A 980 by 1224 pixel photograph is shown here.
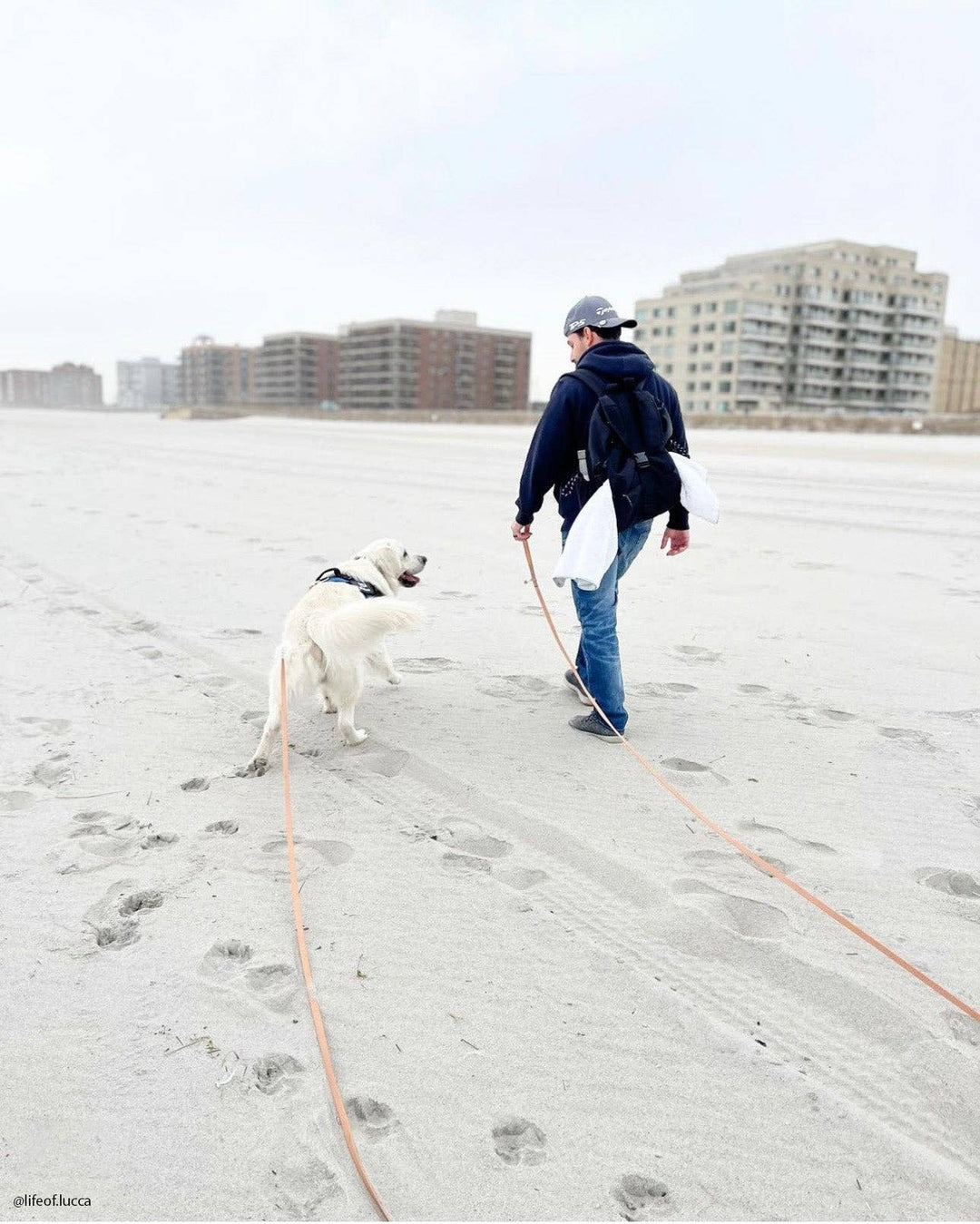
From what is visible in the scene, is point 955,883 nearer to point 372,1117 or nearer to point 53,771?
point 372,1117

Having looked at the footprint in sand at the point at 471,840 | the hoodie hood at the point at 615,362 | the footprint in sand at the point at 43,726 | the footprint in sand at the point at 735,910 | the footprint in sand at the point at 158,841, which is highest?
the hoodie hood at the point at 615,362

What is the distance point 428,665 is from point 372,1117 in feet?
10.4

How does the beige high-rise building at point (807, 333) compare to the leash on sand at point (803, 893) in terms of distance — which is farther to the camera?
the beige high-rise building at point (807, 333)

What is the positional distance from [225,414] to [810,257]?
63.2m

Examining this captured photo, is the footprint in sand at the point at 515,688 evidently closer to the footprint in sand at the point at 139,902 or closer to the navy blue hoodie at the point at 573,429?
the navy blue hoodie at the point at 573,429

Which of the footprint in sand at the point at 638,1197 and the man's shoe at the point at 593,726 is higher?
the man's shoe at the point at 593,726

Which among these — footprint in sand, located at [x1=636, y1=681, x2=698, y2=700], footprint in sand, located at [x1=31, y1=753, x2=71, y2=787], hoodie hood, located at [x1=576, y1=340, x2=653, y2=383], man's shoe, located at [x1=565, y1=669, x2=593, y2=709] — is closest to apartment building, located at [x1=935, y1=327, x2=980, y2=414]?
footprint in sand, located at [x1=636, y1=681, x2=698, y2=700]

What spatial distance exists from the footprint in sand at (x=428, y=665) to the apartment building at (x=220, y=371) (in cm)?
15305

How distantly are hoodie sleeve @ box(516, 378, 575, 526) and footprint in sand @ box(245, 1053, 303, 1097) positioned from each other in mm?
2368

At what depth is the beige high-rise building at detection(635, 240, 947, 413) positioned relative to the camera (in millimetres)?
77500

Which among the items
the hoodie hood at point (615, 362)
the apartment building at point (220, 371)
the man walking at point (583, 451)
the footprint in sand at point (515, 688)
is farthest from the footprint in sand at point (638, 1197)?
the apartment building at point (220, 371)

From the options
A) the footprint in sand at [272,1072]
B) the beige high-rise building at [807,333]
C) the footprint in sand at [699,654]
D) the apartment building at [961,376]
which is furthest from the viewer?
the apartment building at [961,376]

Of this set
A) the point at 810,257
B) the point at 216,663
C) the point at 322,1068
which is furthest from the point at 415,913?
the point at 810,257

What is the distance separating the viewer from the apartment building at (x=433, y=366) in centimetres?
11438
